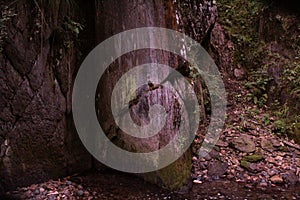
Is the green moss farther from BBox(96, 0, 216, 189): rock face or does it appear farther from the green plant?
the green plant

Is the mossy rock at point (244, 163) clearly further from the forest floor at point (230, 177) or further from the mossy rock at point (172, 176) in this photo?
the mossy rock at point (172, 176)

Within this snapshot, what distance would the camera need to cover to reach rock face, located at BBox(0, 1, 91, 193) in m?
3.15

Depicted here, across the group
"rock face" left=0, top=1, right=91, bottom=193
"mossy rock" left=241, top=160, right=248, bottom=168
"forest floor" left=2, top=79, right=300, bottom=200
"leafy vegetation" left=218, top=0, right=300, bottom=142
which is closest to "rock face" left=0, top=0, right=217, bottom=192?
"rock face" left=0, top=1, right=91, bottom=193

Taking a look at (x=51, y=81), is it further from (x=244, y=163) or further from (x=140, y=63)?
(x=244, y=163)

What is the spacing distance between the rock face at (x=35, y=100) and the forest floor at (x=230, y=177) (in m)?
0.20

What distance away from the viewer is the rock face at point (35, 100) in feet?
10.3

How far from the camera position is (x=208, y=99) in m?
4.76

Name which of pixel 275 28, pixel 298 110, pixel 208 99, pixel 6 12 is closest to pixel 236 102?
pixel 208 99

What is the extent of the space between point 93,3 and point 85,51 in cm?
57

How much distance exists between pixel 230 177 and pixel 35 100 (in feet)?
7.37

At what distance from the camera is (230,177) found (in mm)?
3725

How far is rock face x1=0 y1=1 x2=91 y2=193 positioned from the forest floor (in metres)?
0.20

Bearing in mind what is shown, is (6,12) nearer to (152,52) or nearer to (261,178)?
(152,52)

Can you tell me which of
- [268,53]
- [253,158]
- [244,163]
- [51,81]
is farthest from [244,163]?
[51,81]
